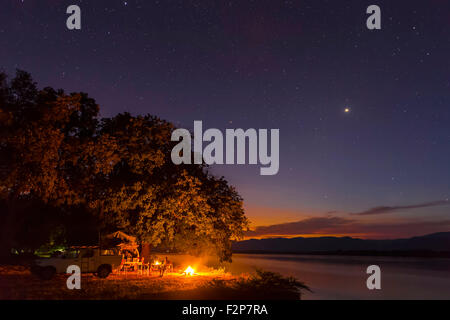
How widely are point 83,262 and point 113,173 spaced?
9.99m

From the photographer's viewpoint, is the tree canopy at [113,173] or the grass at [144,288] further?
the tree canopy at [113,173]

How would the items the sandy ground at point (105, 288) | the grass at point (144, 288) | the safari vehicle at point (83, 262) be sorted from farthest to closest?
the safari vehicle at point (83, 262), the grass at point (144, 288), the sandy ground at point (105, 288)

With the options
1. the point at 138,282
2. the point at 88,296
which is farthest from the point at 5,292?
the point at 138,282

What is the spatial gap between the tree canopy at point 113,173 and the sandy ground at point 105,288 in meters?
3.88

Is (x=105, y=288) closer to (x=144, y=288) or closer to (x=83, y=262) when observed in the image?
(x=144, y=288)

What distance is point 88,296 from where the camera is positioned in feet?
51.5

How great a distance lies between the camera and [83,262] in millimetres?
33094

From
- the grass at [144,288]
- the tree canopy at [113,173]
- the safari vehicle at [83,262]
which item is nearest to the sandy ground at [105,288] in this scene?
the grass at [144,288]

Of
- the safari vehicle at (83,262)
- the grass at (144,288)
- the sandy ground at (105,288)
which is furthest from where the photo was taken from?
the safari vehicle at (83,262)

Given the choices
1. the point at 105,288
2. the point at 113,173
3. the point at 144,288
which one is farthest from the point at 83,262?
the point at 144,288

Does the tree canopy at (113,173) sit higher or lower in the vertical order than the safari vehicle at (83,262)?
higher

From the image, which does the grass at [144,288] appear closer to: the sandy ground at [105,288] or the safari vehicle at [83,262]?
the sandy ground at [105,288]

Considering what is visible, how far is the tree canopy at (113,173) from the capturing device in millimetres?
21969

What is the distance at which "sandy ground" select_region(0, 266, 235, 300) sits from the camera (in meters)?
15.8
